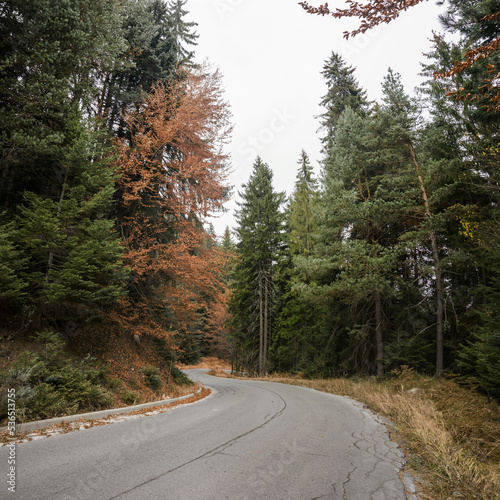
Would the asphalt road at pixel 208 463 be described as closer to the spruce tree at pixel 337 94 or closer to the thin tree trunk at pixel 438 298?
the thin tree trunk at pixel 438 298

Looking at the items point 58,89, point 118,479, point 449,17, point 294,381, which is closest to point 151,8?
point 58,89

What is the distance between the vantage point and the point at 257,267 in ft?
89.0

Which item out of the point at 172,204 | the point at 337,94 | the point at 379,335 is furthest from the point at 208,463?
the point at 337,94

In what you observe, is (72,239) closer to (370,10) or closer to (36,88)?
(36,88)

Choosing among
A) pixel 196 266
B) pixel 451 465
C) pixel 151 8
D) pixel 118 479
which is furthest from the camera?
pixel 151 8

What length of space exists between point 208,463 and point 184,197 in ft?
32.9

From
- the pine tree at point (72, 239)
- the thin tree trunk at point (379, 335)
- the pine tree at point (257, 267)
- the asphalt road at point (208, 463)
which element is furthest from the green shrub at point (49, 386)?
the pine tree at point (257, 267)

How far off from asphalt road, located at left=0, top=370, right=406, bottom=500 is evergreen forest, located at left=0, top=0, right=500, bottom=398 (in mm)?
4295

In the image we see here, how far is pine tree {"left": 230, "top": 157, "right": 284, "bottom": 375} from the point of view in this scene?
87.1 ft

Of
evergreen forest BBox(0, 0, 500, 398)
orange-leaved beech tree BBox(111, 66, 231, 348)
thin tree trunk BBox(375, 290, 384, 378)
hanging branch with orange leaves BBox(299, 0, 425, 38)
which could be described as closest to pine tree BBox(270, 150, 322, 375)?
evergreen forest BBox(0, 0, 500, 398)

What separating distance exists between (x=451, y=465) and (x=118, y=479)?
4.38 metres

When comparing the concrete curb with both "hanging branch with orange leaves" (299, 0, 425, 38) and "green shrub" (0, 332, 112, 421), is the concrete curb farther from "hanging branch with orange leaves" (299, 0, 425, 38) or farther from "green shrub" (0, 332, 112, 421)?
"hanging branch with orange leaves" (299, 0, 425, 38)

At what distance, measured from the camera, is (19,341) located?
7461 millimetres

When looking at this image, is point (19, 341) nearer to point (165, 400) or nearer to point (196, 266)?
point (165, 400)
